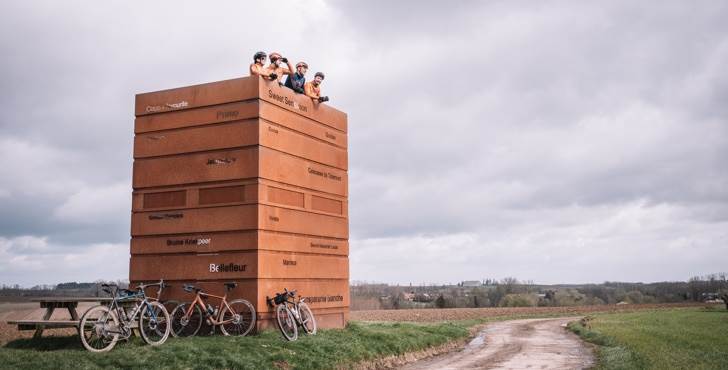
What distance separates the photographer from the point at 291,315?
1420 centimetres

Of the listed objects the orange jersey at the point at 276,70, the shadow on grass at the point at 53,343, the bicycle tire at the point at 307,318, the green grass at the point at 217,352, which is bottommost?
the green grass at the point at 217,352

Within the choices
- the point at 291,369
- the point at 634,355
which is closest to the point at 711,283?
the point at 634,355

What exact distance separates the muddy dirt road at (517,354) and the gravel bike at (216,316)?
3.86 metres

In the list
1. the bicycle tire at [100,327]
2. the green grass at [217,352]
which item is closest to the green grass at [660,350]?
the green grass at [217,352]

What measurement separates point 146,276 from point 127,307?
9.73 feet

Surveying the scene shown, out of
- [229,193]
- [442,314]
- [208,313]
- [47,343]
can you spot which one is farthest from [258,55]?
[442,314]

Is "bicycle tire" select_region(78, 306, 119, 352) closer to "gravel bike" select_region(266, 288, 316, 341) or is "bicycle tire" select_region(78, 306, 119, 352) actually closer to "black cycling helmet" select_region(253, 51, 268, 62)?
"gravel bike" select_region(266, 288, 316, 341)

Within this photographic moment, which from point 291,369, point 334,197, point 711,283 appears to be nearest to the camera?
point 291,369

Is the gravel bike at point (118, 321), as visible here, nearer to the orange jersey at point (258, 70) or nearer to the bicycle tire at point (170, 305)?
the bicycle tire at point (170, 305)

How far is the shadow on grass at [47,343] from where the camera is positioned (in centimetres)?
1214

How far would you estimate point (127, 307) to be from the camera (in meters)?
12.7

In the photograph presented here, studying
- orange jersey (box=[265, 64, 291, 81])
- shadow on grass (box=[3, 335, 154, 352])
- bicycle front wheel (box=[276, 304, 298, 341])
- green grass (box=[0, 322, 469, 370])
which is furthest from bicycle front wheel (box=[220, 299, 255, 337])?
orange jersey (box=[265, 64, 291, 81])

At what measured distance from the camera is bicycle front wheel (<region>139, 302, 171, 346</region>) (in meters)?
12.1

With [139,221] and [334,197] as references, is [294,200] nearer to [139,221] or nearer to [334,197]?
[334,197]
